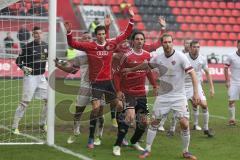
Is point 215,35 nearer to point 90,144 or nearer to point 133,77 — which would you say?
point 133,77

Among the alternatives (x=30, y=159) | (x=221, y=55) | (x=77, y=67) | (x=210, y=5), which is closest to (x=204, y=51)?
(x=221, y=55)

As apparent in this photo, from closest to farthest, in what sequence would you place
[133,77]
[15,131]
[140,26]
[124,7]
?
[133,77] → [15,131] → [124,7] → [140,26]

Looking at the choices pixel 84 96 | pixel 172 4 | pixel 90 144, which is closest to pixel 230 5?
pixel 172 4

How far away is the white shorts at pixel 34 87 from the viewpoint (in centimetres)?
1188

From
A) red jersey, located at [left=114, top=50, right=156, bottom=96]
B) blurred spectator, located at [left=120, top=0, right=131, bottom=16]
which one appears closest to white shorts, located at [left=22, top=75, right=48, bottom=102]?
red jersey, located at [left=114, top=50, right=156, bottom=96]

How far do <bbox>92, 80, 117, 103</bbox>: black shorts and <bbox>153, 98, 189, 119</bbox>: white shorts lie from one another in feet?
3.72

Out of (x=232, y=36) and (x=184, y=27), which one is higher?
(x=184, y=27)

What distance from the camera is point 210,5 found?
113 feet

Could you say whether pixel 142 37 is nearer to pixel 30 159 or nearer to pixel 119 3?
pixel 30 159

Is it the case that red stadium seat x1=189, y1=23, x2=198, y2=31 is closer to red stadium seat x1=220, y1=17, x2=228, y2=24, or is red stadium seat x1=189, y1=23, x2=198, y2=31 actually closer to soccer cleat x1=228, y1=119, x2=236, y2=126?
red stadium seat x1=220, y1=17, x2=228, y2=24

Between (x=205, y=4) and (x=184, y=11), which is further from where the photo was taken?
(x=205, y=4)

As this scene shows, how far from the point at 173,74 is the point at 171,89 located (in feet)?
0.87

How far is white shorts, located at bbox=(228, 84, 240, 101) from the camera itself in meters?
14.0

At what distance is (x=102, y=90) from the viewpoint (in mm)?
10281
